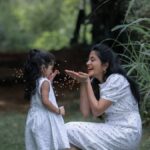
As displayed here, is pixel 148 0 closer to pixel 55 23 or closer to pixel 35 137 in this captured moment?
pixel 35 137

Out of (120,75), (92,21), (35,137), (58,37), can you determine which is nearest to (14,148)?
(35,137)

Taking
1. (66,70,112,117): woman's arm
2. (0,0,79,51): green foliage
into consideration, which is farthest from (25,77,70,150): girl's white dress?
(0,0,79,51): green foliage

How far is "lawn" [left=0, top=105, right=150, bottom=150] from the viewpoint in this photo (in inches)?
264

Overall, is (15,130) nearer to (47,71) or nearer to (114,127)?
(47,71)

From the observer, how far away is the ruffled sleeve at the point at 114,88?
509cm

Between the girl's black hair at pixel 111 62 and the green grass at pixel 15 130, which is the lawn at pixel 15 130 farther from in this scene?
the girl's black hair at pixel 111 62

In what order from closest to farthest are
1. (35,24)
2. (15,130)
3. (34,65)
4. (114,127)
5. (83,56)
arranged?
1. (114,127)
2. (34,65)
3. (15,130)
4. (83,56)
5. (35,24)

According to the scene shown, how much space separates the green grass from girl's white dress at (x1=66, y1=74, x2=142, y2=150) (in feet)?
2.93

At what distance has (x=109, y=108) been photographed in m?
5.19

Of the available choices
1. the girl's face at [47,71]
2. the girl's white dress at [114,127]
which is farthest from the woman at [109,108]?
the girl's face at [47,71]

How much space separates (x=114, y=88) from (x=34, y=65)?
2.38 ft

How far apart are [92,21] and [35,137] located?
695 centimetres

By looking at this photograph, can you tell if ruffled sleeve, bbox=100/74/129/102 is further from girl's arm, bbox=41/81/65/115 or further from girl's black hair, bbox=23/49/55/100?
girl's black hair, bbox=23/49/55/100

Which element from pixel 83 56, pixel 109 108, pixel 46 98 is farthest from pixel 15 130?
pixel 83 56
